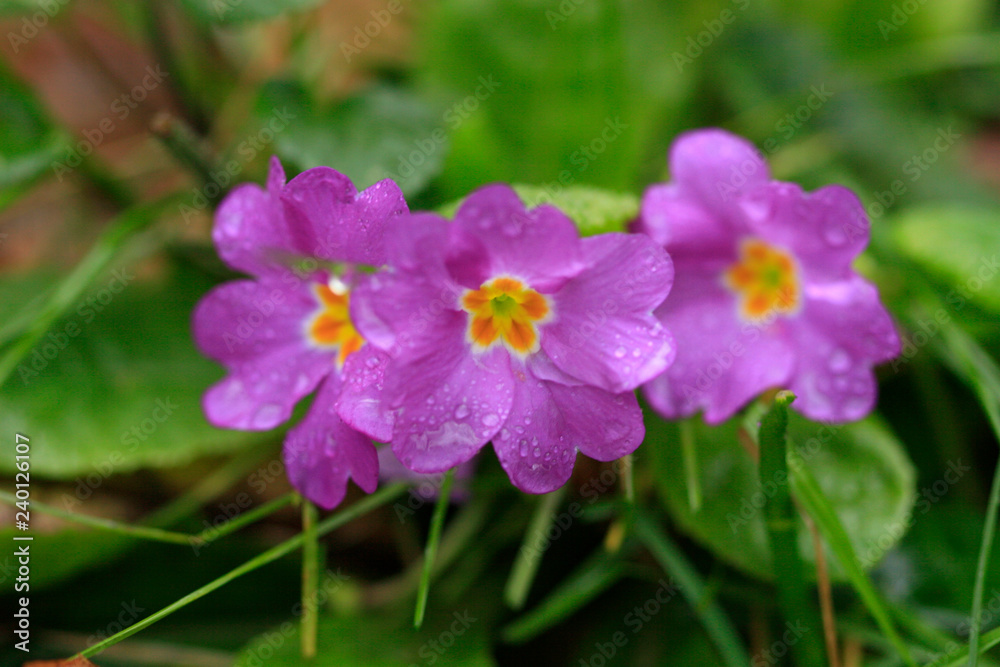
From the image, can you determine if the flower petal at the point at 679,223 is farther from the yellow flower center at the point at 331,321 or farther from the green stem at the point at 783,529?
the yellow flower center at the point at 331,321

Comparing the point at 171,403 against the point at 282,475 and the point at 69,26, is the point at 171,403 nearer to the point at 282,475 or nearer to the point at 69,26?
the point at 282,475

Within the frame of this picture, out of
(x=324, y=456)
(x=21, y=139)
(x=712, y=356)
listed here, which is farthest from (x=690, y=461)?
(x=21, y=139)

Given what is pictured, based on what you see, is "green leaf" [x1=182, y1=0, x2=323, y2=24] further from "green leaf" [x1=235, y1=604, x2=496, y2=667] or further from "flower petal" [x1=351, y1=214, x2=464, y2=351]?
"green leaf" [x1=235, y1=604, x2=496, y2=667]

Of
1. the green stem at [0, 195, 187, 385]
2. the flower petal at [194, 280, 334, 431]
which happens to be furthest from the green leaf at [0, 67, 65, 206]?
the flower petal at [194, 280, 334, 431]

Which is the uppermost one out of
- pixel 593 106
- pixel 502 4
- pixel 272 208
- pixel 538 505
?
pixel 272 208

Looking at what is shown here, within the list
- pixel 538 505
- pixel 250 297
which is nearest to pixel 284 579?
pixel 538 505
